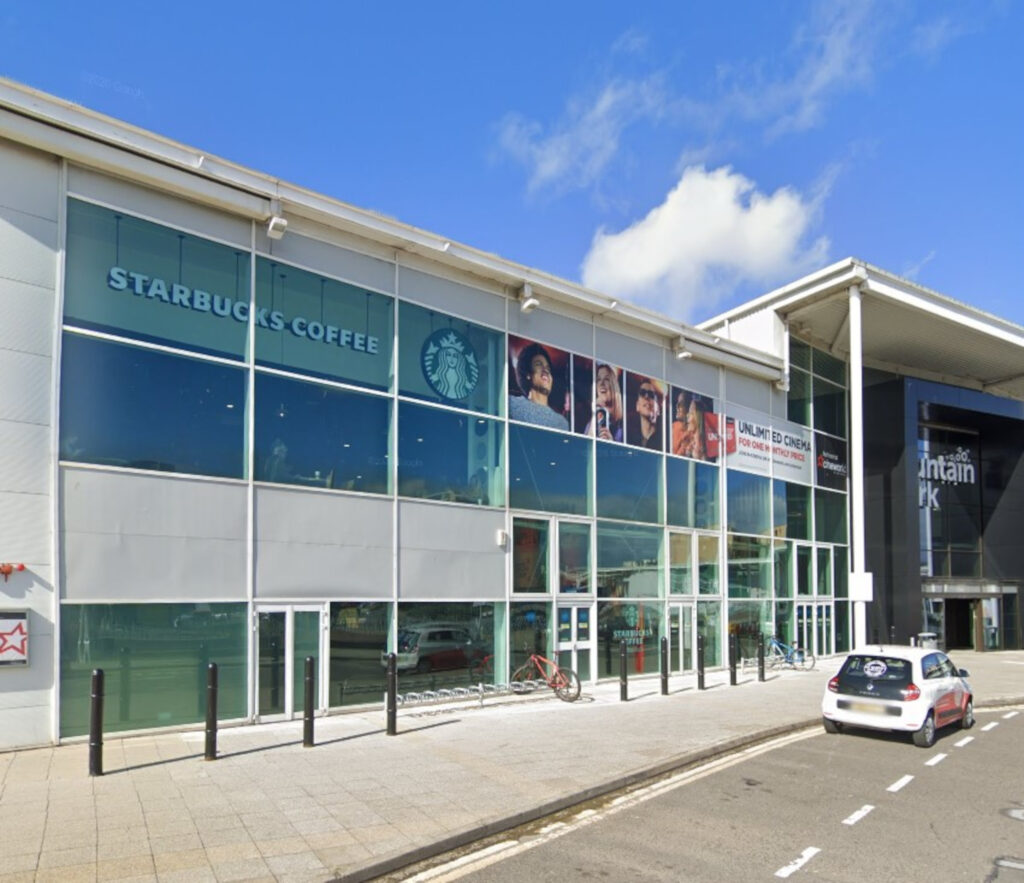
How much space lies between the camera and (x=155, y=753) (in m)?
10.0

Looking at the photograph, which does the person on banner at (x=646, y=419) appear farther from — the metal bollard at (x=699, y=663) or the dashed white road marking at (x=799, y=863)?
the dashed white road marking at (x=799, y=863)

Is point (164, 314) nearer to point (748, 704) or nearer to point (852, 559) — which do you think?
point (748, 704)

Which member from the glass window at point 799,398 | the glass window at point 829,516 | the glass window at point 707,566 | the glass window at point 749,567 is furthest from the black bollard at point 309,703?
the glass window at point 829,516

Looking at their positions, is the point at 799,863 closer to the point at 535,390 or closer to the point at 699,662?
the point at 699,662

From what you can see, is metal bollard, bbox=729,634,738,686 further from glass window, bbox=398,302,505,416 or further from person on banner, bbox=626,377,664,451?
glass window, bbox=398,302,505,416

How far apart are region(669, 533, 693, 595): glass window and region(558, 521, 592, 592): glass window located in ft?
9.99

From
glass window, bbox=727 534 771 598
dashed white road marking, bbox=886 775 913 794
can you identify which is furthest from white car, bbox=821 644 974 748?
glass window, bbox=727 534 771 598

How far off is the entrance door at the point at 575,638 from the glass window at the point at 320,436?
503 cm

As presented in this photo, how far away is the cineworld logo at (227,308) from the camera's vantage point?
1173 cm

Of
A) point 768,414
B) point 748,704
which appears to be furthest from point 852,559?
point 748,704

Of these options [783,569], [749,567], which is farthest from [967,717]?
[783,569]

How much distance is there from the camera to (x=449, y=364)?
1573 centimetres

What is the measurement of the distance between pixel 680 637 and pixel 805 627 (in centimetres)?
638

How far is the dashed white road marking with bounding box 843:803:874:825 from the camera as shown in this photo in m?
7.95
